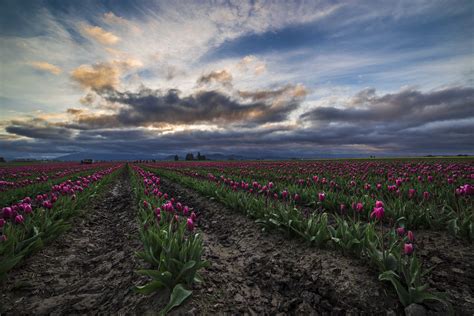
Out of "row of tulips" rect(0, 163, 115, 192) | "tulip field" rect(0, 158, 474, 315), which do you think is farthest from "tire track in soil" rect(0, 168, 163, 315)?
"row of tulips" rect(0, 163, 115, 192)

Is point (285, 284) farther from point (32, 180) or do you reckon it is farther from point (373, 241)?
point (32, 180)

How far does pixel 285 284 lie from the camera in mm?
3621

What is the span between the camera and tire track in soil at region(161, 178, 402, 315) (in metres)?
2.92

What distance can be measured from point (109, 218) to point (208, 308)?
7.18 m

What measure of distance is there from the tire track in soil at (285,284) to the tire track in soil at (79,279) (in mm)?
955

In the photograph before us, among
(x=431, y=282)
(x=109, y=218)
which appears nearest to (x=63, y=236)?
(x=109, y=218)

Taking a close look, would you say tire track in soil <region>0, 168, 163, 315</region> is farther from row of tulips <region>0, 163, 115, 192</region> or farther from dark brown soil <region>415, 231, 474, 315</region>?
row of tulips <region>0, 163, 115, 192</region>

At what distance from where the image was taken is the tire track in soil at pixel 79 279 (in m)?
3.17

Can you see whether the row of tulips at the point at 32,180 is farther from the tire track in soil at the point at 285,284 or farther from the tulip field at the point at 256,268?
the tire track in soil at the point at 285,284

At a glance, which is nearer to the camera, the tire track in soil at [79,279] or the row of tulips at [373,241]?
the row of tulips at [373,241]

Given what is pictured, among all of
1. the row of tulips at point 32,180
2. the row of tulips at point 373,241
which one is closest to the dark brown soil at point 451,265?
the row of tulips at point 373,241

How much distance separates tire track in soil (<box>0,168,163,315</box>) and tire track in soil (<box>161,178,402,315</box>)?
0.95m

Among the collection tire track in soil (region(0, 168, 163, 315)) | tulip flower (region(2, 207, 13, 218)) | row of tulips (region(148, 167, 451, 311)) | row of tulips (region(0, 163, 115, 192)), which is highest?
tulip flower (region(2, 207, 13, 218))

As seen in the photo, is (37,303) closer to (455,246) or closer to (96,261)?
(96,261)
